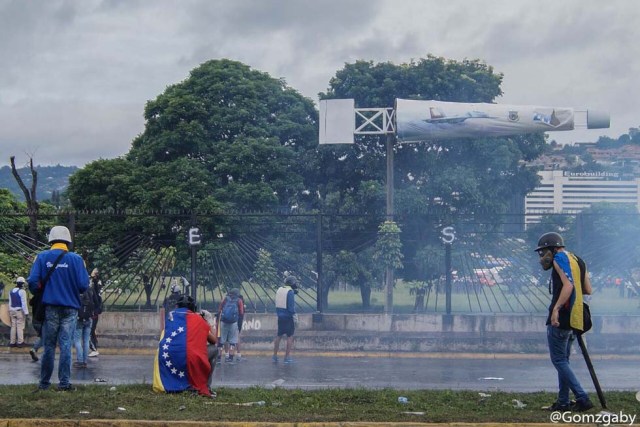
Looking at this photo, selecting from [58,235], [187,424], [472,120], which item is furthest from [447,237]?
[187,424]

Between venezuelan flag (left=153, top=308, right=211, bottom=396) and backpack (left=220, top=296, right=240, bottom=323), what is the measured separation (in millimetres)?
6462

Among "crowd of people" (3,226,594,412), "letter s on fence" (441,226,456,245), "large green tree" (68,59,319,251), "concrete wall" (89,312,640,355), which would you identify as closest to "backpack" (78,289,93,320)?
"concrete wall" (89,312,640,355)

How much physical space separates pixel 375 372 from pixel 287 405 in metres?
5.85

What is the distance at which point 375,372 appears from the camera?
50.5 feet

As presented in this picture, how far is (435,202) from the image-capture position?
104 feet

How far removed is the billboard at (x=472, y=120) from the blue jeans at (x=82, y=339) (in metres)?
10.7

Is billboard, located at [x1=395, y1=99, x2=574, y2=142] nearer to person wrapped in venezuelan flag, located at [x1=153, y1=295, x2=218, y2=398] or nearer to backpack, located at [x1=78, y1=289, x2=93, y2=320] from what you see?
backpack, located at [x1=78, y1=289, x2=93, y2=320]

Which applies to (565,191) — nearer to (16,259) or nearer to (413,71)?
(413,71)

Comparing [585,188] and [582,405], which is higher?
[585,188]

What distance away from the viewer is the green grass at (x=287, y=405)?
889 centimetres

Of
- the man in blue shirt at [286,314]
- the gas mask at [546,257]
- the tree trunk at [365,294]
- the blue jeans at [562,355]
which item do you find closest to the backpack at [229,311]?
the man in blue shirt at [286,314]

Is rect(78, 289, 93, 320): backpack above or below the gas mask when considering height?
below

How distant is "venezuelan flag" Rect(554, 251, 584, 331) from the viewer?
9.20 m

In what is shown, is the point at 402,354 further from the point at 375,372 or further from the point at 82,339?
the point at 82,339
